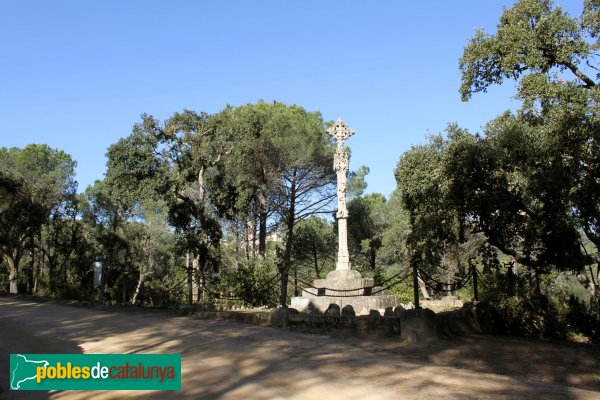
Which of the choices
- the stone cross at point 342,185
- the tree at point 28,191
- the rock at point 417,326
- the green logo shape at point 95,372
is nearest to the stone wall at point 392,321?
the rock at point 417,326

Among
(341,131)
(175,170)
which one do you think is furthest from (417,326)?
(175,170)

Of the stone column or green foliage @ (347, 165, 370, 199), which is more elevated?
green foliage @ (347, 165, 370, 199)

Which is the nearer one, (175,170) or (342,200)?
(342,200)

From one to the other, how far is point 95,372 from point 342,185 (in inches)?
454

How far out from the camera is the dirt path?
5.34 m

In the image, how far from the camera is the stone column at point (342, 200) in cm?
1540

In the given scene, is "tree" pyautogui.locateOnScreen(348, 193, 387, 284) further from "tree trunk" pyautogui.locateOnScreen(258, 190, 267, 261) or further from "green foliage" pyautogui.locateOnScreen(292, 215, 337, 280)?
"tree trunk" pyautogui.locateOnScreen(258, 190, 267, 261)

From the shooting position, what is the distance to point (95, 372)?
20.8 feet

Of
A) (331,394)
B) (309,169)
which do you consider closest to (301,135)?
(309,169)

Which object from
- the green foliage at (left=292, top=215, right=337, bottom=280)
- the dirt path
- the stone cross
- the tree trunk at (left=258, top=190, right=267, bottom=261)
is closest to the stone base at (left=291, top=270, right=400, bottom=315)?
the stone cross

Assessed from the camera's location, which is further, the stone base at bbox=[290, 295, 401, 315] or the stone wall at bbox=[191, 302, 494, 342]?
the stone base at bbox=[290, 295, 401, 315]

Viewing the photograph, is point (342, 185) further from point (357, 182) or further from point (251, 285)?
point (357, 182)

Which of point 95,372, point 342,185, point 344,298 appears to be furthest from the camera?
point 342,185

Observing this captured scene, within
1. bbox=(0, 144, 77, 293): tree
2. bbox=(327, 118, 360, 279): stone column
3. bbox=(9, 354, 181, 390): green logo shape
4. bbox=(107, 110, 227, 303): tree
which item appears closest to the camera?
bbox=(9, 354, 181, 390): green logo shape
